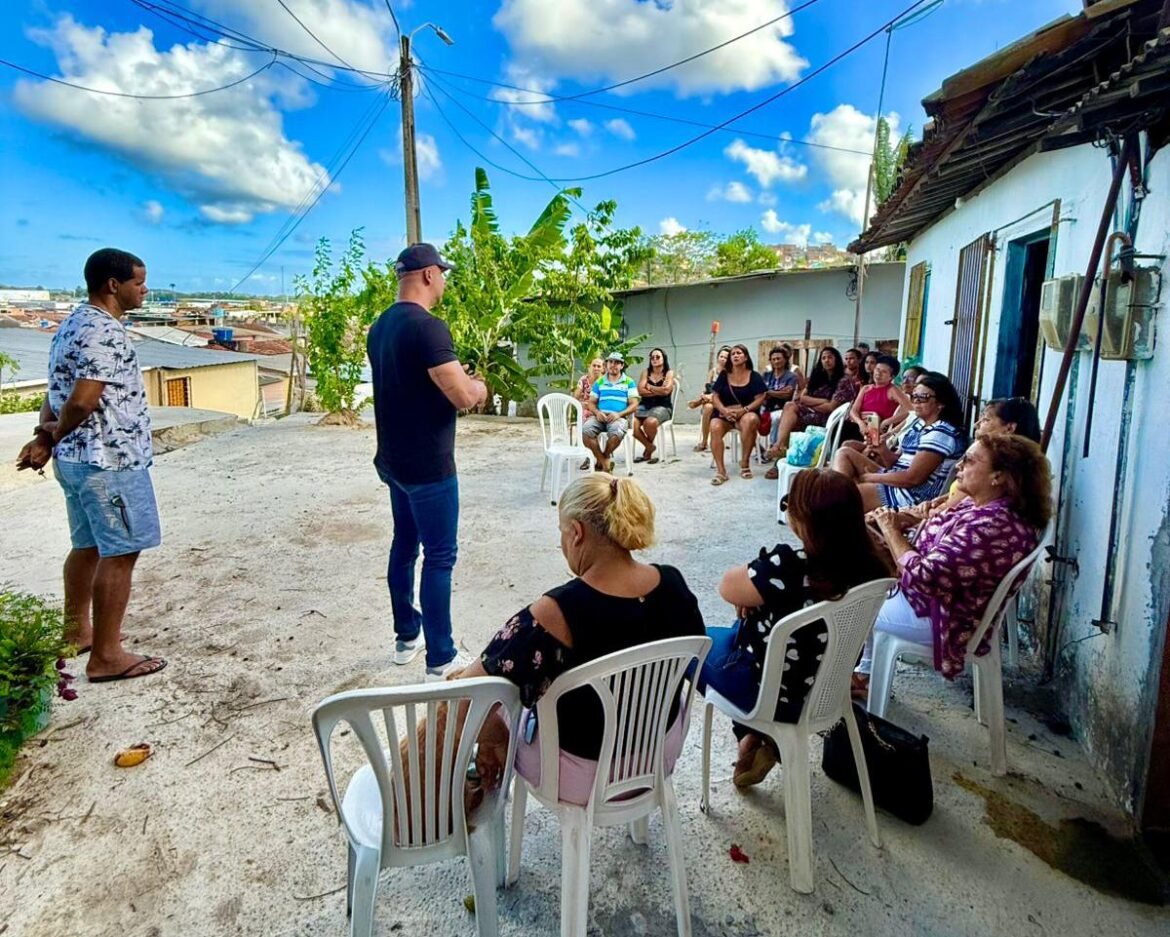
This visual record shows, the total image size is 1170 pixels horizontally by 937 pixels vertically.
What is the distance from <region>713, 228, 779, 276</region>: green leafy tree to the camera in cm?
2126

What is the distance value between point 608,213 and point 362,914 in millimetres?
9817

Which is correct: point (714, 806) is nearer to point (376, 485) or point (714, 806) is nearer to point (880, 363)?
point (880, 363)

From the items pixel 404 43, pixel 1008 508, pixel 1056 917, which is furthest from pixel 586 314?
pixel 1056 917

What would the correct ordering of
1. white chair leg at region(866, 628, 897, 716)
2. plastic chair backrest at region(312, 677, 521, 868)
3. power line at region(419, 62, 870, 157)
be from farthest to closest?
power line at region(419, 62, 870, 157) → white chair leg at region(866, 628, 897, 716) → plastic chair backrest at region(312, 677, 521, 868)

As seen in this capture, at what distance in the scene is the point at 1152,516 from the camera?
200 cm

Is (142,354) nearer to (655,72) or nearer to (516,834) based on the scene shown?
(655,72)

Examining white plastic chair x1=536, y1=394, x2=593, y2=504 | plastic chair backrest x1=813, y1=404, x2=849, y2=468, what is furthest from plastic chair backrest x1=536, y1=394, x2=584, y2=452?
plastic chair backrest x1=813, y1=404, x2=849, y2=468

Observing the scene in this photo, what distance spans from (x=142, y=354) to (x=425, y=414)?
1874cm

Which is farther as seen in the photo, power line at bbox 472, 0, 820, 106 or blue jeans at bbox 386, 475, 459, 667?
power line at bbox 472, 0, 820, 106

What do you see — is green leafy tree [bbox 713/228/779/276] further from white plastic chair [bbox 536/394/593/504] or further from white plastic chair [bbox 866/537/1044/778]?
white plastic chair [bbox 866/537/1044/778]

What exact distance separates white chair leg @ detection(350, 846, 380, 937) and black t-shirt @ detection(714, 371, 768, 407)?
19.6 ft

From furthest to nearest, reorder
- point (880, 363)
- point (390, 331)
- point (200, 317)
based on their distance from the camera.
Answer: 1. point (200, 317)
2. point (880, 363)
3. point (390, 331)

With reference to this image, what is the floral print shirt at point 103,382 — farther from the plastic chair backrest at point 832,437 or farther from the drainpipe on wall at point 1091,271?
the plastic chair backrest at point 832,437

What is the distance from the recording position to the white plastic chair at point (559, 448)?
561 centimetres
